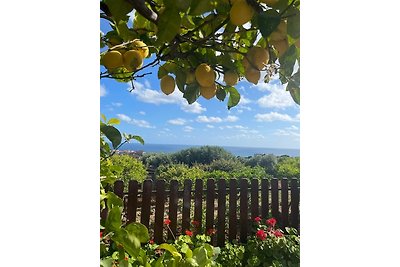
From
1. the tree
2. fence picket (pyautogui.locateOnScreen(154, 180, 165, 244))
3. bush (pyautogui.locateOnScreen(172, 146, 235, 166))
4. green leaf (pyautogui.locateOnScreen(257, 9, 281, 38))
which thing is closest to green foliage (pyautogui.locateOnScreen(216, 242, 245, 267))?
fence picket (pyautogui.locateOnScreen(154, 180, 165, 244))

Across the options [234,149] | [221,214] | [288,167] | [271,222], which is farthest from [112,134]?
[271,222]

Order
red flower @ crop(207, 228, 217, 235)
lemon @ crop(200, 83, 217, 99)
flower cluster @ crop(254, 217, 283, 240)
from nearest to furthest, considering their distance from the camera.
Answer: lemon @ crop(200, 83, 217, 99), red flower @ crop(207, 228, 217, 235), flower cluster @ crop(254, 217, 283, 240)

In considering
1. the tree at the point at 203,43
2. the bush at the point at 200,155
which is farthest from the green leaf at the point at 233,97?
the bush at the point at 200,155

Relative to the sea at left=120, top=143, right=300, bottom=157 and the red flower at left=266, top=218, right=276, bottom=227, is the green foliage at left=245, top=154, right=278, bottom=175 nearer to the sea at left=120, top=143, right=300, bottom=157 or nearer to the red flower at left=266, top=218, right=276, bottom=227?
the sea at left=120, top=143, right=300, bottom=157

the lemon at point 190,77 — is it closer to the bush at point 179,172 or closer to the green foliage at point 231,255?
the bush at point 179,172
